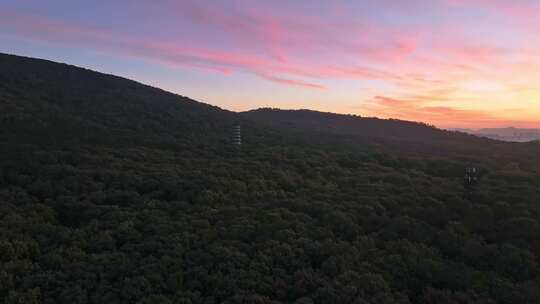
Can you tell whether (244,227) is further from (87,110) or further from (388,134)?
(388,134)

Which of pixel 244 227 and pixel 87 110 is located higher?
pixel 87 110

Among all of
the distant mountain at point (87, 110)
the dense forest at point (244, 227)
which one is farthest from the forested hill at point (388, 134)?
the dense forest at point (244, 227)

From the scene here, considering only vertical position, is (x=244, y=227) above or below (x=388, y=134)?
below

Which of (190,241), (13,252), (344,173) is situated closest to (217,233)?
(190,241)

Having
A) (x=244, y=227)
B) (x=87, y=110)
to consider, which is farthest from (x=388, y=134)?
(x=244, y=227)

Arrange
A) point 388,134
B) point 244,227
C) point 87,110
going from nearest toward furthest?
point 244,227, point 87,110, point 388,134

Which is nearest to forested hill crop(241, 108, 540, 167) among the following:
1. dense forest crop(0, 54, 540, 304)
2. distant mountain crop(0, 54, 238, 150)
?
distant mountain crop(0, 54, 238, 150)

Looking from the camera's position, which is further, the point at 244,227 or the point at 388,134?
the point at 388,134

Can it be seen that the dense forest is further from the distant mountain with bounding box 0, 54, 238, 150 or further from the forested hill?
the forested hill

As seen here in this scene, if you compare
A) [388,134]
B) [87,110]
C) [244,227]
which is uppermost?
[388,134]

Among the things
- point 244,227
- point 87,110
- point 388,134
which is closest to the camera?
point 244,227
